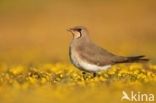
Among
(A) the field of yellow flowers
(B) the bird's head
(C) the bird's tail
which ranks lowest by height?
(A) the field of yellow flowers

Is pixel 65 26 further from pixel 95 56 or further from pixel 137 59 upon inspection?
pixel 137 59

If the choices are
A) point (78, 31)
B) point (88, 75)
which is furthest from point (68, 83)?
point (78, 31)

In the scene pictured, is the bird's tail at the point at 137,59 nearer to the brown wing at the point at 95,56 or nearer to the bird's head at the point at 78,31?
the brown wing at the point at 95,56

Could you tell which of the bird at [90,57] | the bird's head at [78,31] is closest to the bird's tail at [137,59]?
the bird at [90,57]

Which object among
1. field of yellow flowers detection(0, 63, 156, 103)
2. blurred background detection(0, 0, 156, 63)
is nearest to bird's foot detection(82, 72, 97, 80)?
field of yellow flowers detection(0, 63, 156, 103)

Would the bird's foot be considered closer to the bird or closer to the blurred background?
the bird

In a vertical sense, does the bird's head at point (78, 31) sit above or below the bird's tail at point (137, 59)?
above
